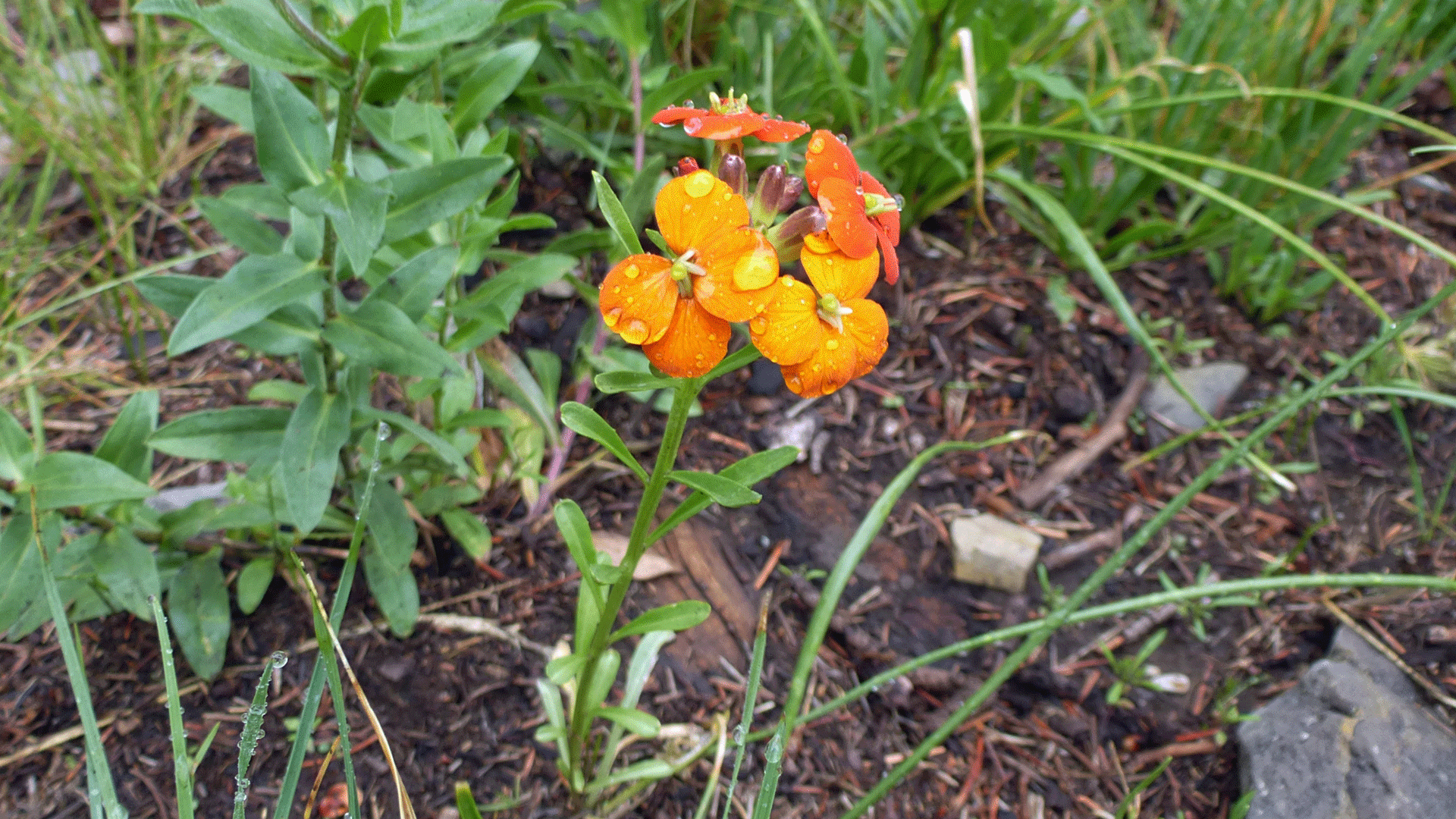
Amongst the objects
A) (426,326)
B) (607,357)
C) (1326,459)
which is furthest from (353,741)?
(1326,459)

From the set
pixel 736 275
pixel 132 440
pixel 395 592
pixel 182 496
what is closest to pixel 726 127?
pixel 736 275

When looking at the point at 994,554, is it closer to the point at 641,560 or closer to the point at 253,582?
the point at 641,560

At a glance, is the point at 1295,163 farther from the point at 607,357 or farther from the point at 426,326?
the point at 426,326

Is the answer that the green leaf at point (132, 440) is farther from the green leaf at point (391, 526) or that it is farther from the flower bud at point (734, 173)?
A: the flower bud at point (734, 173)

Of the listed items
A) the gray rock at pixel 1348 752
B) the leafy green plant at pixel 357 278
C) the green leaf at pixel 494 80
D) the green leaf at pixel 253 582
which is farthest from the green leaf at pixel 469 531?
the gray rock at pixel 1348 752

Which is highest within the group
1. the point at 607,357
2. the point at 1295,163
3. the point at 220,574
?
the point at 1295,163
